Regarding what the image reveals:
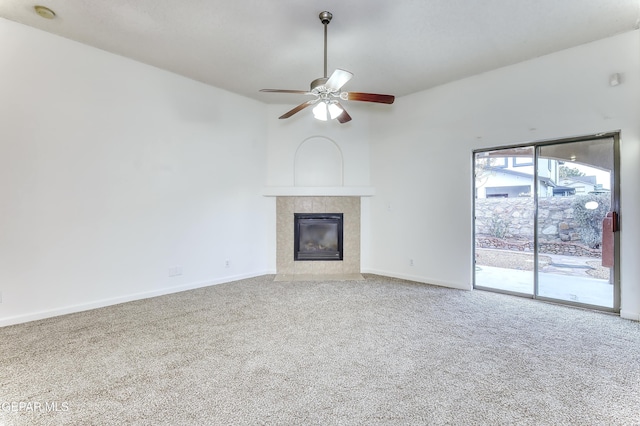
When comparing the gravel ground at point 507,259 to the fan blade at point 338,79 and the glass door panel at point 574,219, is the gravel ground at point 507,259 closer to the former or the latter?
the glass door panel at point 574,219

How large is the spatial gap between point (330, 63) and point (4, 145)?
3.56 meters

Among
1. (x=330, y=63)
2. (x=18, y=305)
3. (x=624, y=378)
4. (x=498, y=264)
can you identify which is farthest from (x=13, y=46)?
(x=498, y=264)

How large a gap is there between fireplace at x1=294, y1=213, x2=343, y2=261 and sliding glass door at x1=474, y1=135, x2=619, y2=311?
222 cm

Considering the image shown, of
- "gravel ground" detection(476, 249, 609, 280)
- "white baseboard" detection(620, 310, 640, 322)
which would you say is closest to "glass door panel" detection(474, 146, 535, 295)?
"gravel ground" detection(476, 249, 609, 280)

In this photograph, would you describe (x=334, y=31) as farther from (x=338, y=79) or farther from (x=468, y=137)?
(x=468, y=137)

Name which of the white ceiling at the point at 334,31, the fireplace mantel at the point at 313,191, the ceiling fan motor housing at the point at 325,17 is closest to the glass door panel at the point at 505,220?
the white ceiling at the point at 334,31

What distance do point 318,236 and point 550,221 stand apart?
3372 millimetres

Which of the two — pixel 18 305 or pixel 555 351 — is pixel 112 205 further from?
pixel 555 351

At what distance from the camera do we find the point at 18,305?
296 cm

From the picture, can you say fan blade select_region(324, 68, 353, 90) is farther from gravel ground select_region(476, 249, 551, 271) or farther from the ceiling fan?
gravel ground select_region(476, 249, 551, 271)

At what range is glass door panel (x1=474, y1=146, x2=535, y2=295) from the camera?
12.7 feet

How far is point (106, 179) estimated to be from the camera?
3498mm

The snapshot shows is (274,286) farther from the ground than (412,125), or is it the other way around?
(412,125)

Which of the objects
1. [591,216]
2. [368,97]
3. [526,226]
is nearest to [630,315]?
[591,216]
